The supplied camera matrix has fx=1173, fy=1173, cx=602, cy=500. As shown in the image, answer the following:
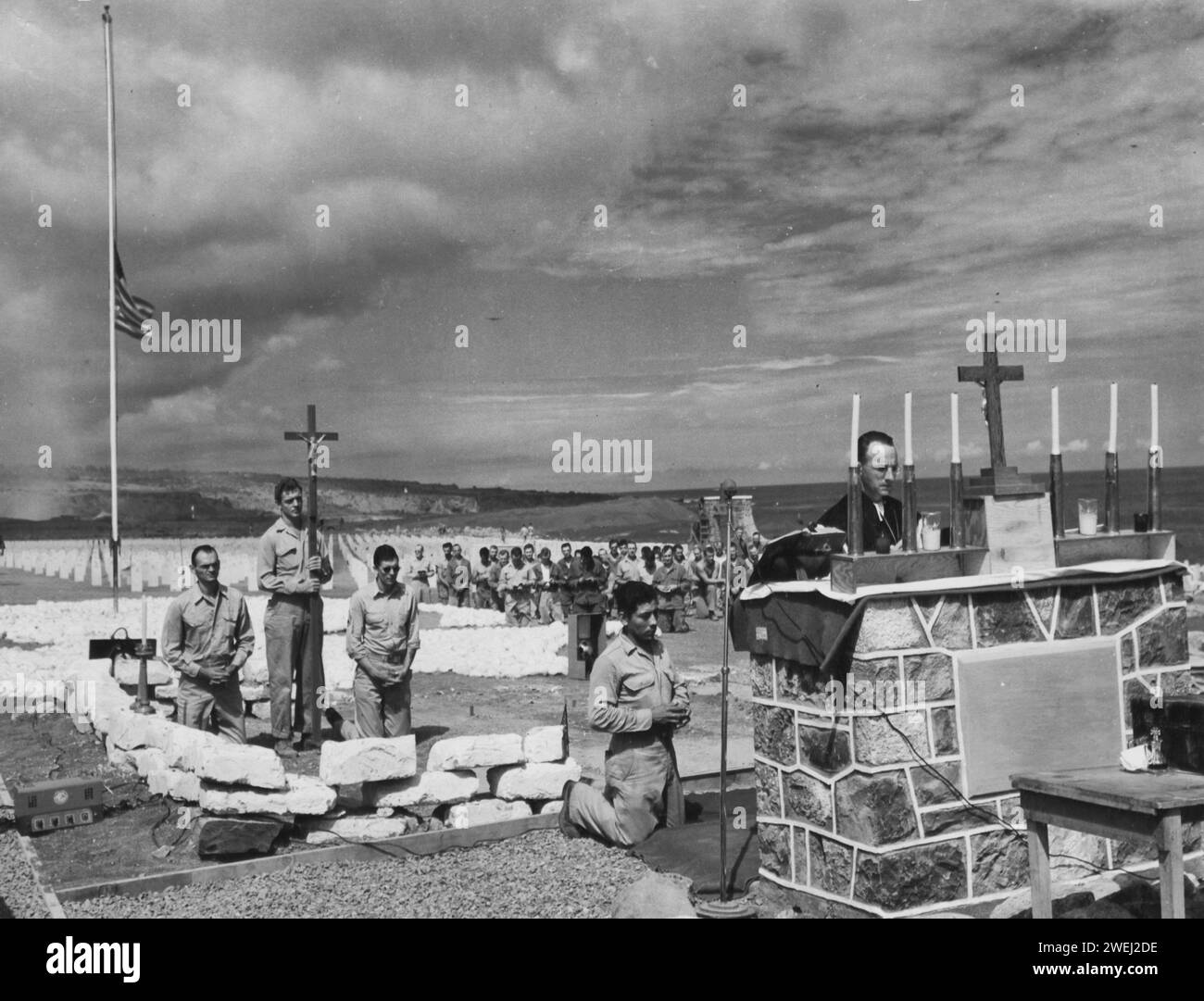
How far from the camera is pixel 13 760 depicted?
938cm

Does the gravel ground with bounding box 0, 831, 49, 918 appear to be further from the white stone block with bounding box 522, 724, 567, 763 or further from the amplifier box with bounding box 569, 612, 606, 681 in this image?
the amplifier box with bounding box 569, 612, 606, 681

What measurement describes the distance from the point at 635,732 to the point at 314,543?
156 inches

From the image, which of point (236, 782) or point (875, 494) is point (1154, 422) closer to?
point (875, 494)

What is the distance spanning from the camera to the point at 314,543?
9.49m

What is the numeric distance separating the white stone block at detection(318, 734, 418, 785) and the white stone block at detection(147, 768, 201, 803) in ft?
2.53

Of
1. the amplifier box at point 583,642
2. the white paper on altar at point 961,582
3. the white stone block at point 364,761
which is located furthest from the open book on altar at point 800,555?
the amplifier box at point 583,642

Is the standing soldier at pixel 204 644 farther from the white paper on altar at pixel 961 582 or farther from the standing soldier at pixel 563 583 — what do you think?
the standing soldier at pixel 563 583

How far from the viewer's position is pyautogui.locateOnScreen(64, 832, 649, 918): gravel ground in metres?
5.77

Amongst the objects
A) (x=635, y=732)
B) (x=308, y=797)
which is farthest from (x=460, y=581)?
(x=635, y=732)

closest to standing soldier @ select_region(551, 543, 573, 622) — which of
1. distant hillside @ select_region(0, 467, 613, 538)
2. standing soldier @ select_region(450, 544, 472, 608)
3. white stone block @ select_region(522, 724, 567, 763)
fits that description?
standing soldier @ select_region(450, 544, 472, 608)

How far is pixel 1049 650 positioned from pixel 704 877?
6.72ft

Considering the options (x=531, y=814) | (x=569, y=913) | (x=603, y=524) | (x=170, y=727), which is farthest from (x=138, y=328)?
(x=603, y=524)

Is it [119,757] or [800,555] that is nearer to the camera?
[800,555]
